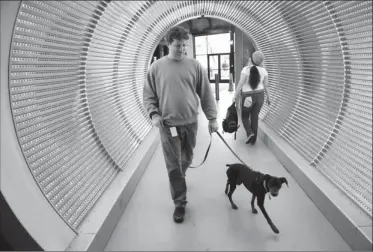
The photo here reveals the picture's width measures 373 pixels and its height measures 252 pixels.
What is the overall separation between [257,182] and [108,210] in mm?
1657

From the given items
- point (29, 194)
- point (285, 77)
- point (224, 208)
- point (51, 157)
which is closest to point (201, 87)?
point (224, 208)

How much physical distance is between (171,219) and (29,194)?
1.62m

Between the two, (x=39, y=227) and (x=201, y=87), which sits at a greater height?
(x=201, y=87)

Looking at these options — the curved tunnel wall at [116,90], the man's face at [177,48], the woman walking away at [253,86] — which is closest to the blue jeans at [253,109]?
the woman walking away at [253,86]

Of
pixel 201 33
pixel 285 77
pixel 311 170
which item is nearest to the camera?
pixel 311 170

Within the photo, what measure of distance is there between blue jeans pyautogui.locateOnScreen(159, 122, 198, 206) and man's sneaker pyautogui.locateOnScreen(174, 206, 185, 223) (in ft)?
0.18

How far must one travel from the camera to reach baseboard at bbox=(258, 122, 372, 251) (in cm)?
253

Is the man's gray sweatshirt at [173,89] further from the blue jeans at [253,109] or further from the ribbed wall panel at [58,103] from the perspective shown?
the blue jeans at [253,109]

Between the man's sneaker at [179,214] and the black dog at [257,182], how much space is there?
633 millimetres

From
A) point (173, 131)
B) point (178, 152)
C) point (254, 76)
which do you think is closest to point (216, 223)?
point (178, 152)

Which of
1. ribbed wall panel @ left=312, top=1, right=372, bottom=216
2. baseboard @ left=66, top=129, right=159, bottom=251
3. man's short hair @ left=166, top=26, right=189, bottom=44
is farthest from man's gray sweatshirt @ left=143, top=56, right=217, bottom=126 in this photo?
ribbed wall panel @ left=312, top=1, right=372, bottom=216

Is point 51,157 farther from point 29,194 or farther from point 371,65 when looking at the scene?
point 371,65

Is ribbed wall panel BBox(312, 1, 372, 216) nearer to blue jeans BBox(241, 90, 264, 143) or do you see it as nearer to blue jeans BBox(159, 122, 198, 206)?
blue jeans BBox(159, 122, 198, 206)

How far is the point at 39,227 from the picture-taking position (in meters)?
2.19
